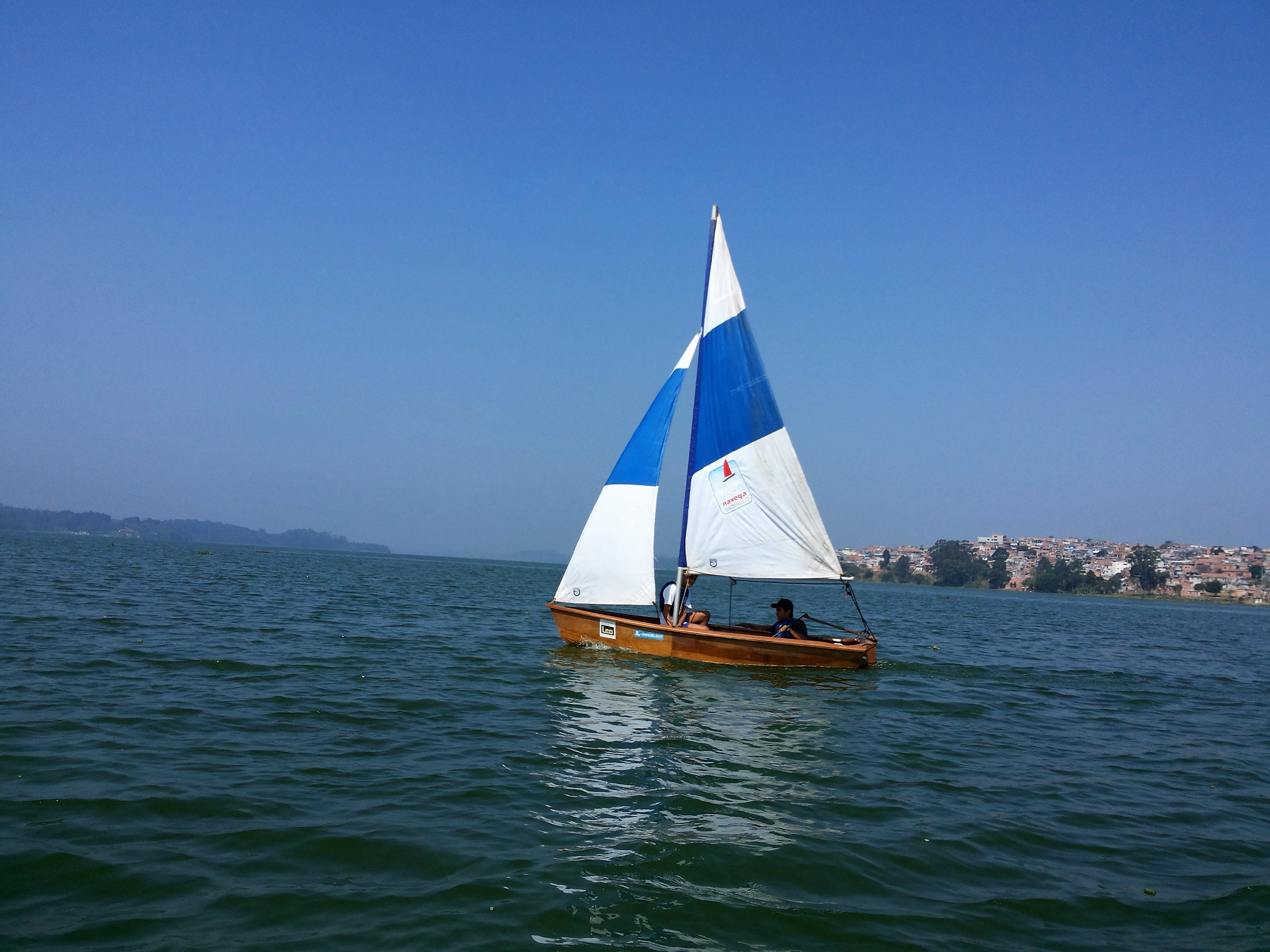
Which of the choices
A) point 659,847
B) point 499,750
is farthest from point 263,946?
point 499,750

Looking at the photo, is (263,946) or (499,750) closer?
(263,946)

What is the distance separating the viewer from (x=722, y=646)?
1819cm

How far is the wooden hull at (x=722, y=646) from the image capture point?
1812cm

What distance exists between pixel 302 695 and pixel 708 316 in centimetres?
1298

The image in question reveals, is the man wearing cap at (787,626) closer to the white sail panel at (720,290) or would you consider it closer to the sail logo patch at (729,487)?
the sail logo patch at (729,487)

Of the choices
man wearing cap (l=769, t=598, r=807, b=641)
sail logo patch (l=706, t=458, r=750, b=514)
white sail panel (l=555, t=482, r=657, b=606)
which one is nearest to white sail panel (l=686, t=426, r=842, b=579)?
sail logo patch (l=706, t=458, r=750, b=514)

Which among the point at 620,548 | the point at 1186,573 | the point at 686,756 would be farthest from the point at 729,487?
the point at 1186,573

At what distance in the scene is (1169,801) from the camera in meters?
9.87

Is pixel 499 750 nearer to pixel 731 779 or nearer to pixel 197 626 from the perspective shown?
pixel 731 779

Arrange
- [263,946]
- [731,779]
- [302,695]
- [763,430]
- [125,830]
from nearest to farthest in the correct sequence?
[263,946]
[125,830]
[731,779]
[302,695]
[763,430]

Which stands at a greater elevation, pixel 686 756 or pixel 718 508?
pixel 718 508

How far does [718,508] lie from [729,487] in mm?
Answer: 612

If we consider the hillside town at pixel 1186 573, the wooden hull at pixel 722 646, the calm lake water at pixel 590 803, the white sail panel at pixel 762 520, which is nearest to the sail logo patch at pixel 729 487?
the white sail panel at pixel 762 520

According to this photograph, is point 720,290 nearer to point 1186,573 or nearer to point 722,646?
point 722,646
